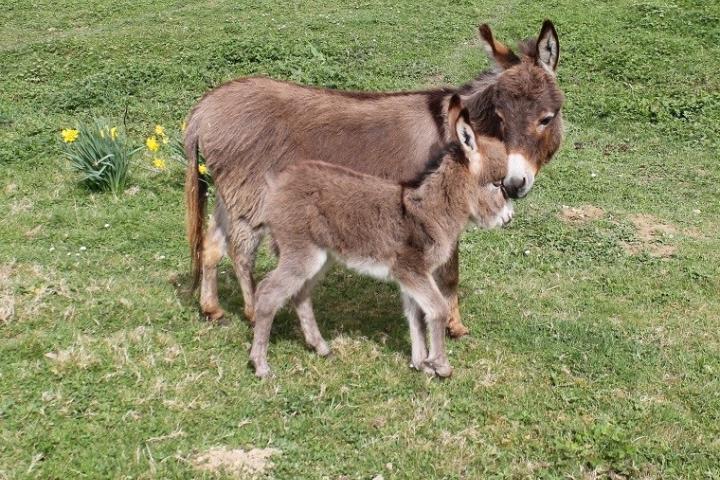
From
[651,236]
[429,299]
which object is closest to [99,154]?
[429,299]

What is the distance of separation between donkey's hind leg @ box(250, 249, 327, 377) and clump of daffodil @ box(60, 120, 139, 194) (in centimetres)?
343

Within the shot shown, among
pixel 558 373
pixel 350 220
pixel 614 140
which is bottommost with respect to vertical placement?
pixel 614 140

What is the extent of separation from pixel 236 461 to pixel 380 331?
173 centimetres

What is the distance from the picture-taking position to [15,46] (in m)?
12.4

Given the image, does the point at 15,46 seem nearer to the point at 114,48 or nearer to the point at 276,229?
the point at 114,48

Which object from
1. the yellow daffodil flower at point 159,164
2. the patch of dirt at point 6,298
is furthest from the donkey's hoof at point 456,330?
the yellow daffodil flower at point 159,164

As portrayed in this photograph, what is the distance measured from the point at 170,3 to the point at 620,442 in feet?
45.1

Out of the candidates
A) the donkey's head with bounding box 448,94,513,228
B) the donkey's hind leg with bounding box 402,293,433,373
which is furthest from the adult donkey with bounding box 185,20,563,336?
the donkey's hind leg with bounding box 402,293,433,373

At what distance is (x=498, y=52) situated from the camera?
4816 millimetres

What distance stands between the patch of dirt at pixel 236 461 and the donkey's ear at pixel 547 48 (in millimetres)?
2985

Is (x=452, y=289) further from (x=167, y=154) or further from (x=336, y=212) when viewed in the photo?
(x=167, y=154)

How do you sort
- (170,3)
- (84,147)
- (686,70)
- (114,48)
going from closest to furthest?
(84,147) → (686,70) → (114,48) → (170,3)

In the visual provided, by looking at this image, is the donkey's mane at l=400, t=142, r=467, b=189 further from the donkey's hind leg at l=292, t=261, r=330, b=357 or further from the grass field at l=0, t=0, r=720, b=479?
the grass field at l=0, t=0, r=720, b=479

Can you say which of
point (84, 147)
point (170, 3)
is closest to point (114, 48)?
point (170, 3)
